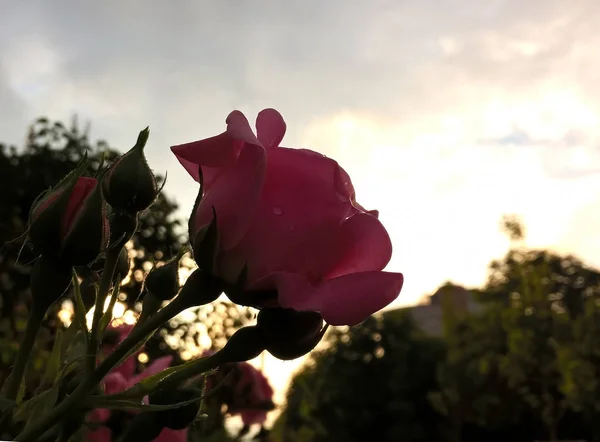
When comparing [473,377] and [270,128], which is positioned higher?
[473,377]

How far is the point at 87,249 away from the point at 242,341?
0.11m

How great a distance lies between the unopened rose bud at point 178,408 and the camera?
1.55 ft

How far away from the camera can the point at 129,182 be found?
48cm

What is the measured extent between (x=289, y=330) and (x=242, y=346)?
0.14 ft

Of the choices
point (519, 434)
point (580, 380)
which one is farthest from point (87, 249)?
point (519, 434)

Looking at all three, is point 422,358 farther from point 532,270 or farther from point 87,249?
point 87,249

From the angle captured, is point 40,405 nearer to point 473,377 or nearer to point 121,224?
point 121,224

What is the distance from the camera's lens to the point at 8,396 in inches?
17.4

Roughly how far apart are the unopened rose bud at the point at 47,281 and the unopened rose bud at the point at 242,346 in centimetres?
11

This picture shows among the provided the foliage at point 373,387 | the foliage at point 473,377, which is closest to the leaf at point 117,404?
the foliage at point 473,377

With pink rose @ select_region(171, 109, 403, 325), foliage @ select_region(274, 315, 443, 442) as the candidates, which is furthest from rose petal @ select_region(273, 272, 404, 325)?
foliage @ select_region(274, 315, 443, 442)

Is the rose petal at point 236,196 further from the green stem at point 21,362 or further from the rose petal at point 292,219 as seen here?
the green stem at point 21,362

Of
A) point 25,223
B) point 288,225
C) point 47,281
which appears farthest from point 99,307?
point 25,223

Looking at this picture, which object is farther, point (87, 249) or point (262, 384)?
point (262, 384)
